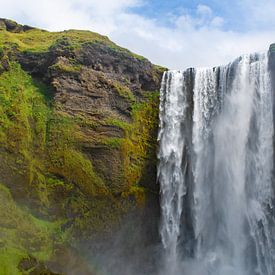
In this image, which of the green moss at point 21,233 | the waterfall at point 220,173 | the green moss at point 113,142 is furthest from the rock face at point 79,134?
the waterfall at point 220,173

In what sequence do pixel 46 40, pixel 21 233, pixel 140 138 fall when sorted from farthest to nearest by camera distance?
pixel 46 40 < pixel 140 138 < pixel 21 233

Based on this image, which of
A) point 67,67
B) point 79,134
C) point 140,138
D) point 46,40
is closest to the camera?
point 79,134

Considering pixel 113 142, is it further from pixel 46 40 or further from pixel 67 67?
pixel 46 40

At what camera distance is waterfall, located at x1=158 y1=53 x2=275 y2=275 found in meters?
23.1

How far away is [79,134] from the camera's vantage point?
25.0 metres

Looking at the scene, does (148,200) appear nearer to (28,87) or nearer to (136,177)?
(136,177)

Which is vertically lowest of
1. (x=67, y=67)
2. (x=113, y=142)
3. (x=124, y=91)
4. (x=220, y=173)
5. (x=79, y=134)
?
(x=220, y=173)

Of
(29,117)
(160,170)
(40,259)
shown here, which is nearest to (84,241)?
(40,259)

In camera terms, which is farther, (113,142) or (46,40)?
(46,40)

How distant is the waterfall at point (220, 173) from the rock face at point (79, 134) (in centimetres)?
140

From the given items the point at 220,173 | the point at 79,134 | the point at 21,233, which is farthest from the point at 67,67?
the point at 220,173

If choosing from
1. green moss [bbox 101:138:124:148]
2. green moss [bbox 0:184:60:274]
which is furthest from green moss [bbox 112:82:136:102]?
green moss [bbox 0:184:60:274]

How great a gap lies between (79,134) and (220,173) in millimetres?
9539

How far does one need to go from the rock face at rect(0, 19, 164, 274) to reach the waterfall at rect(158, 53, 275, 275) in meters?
1.40
